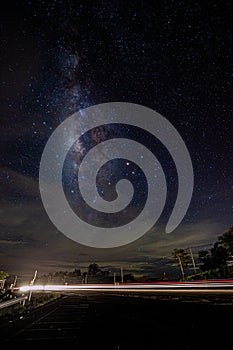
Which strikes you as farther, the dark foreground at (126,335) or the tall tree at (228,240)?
the tall tree at (228,240)

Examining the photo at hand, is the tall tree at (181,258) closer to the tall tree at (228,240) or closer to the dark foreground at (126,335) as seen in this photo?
the tall tree at (228,240)

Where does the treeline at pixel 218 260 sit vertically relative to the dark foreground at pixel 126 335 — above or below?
above

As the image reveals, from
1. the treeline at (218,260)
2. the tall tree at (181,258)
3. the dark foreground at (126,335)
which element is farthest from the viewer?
the tall tree at (181,258)

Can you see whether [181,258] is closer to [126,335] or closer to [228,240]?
[228,240]

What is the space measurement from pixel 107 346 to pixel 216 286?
2377cm

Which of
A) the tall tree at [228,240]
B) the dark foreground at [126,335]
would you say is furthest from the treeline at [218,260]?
the dark foreground at [126,335]

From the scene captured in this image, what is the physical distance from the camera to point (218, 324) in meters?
5.04

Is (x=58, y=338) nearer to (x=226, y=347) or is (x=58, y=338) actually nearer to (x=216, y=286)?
(x=226, y=347)

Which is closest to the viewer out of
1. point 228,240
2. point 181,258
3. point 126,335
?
point 126,335

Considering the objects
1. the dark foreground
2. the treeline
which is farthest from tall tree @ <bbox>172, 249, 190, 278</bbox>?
the dark foreground

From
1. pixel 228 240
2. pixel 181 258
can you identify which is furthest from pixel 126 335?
pixel 181 258

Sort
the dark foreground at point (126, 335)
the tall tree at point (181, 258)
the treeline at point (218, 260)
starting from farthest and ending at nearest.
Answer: the tall tree at point (181, 258) < the treeline at point (218, 260) < the dark foreground at point (126, 335)

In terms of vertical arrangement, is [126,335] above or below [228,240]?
below

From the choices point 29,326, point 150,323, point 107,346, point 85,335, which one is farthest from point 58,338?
point 150,323
